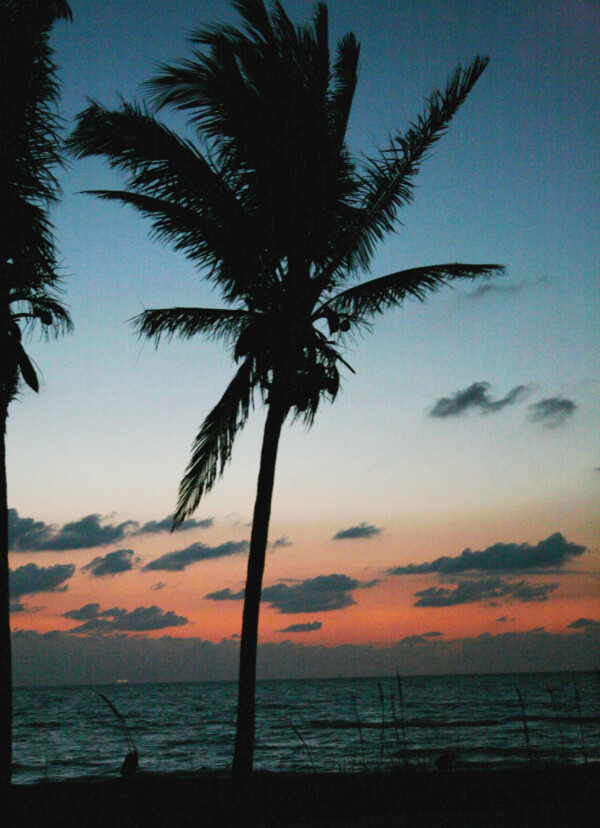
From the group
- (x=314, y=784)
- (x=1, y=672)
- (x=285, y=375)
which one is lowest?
(x=314, y=784)

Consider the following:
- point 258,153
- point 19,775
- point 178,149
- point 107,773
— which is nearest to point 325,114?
point 258,153

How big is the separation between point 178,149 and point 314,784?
825cm

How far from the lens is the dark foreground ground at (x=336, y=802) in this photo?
20.3ft

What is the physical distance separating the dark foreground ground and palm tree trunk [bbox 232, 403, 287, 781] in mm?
394

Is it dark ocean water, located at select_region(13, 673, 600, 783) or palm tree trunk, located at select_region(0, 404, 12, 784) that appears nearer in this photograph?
palm tree trunk, located at select_region(0, 404, 12, 784)

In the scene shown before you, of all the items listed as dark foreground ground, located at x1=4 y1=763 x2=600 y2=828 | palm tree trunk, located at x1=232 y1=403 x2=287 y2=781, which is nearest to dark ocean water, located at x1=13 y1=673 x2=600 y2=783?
dark foreground ground, located at x1=4 y1=763 x2=600 y2=828

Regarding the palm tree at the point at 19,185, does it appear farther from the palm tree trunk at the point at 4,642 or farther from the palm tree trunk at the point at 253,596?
the palm tree trunk at the point at 253,596

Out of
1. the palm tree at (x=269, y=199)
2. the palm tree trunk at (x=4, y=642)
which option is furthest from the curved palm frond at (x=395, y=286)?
the palm tree trunk at (x=4, y=642)

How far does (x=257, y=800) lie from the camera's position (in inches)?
313

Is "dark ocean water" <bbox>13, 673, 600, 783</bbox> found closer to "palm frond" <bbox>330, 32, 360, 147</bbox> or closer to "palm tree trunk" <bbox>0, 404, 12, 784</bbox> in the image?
"palm tree trunk" <bbox>0, 404, 12, 784</bbox>

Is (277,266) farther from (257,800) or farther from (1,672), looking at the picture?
(257,800)

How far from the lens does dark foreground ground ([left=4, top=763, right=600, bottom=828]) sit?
6.20 metres

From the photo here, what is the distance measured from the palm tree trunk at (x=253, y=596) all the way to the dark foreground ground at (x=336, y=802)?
39 cm

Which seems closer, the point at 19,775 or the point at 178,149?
the point at 178,149
